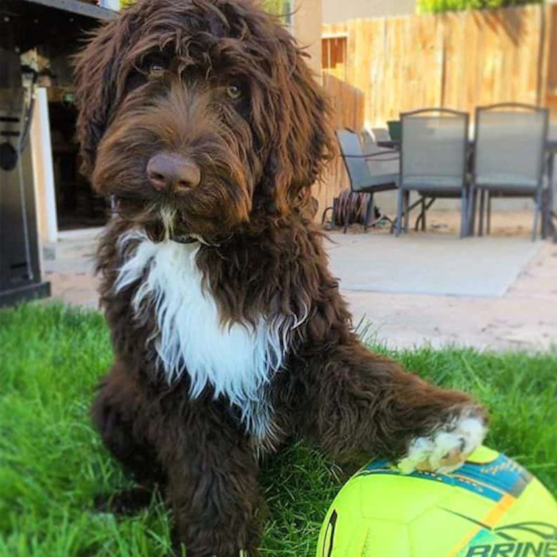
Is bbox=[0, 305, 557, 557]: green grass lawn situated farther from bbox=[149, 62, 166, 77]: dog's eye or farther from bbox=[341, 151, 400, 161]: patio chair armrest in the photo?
bbox=[149, 62, 166, 77]: dog's eye

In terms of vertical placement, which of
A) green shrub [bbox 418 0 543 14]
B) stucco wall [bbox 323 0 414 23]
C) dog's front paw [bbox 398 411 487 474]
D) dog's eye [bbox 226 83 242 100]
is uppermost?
stucco wall [bbox 323 0 414 23]

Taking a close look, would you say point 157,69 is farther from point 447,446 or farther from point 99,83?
point 447,446

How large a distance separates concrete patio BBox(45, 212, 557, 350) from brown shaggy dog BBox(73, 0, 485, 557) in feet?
0.38

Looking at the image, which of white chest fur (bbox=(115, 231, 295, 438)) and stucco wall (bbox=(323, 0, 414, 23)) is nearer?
stucco wall (bbox=(323, 0, 414, 23))

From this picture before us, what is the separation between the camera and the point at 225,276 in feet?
4.91

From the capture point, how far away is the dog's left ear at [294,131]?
1337 millimetres

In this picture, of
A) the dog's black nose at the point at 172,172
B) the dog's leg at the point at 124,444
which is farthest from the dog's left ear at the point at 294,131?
the dog's leg at the point at 124,444

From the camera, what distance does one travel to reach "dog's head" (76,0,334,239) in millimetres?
1232

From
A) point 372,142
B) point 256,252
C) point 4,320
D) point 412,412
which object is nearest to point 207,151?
point 256,252

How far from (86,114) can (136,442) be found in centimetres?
94

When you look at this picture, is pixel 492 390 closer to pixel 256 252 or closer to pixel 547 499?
pixel 547 499

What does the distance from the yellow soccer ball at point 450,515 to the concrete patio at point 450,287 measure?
506mm

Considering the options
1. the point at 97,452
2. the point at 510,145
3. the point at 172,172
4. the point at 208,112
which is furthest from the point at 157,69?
the point at 97,452

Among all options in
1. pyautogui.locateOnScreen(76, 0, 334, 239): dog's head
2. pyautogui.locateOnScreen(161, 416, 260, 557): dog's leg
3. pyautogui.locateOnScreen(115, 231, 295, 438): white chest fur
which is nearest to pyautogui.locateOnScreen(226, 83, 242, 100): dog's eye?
pyautogui.locateOnScreen(76, 0, 334, 239): dog's head
